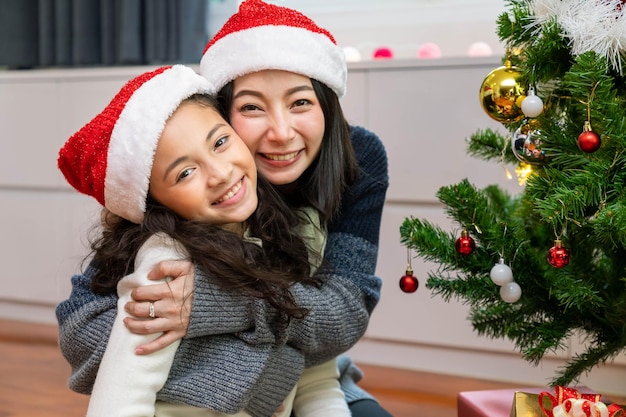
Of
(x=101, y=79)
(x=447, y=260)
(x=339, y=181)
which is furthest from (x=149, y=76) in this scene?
(x=101, y=79)

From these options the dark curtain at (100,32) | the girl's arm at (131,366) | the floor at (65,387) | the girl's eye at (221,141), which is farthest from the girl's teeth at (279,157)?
the dark curtain at (100,32)

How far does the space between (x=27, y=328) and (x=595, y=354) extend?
2.02m

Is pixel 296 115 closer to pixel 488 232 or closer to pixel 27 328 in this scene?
pixel 488 232

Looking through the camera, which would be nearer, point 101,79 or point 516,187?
point 516,187

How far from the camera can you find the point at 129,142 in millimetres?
1128

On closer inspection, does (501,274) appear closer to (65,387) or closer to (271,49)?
(271,49)

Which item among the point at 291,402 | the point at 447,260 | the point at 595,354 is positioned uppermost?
the point at 447,260

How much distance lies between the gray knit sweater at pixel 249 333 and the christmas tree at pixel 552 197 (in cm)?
11

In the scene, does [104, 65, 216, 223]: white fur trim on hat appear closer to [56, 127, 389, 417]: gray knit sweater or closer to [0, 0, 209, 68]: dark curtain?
[56, 127, 389, 417]: gray knit sweater

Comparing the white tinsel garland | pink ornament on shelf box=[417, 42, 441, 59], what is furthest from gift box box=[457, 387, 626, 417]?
pink ornament on shelf box=[417, 42, 441, 59]

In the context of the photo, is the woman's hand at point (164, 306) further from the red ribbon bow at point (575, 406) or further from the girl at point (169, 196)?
the red ribbon bow at point (575, 406)

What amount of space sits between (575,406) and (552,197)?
316 millimetres

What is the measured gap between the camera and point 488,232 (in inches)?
50.9

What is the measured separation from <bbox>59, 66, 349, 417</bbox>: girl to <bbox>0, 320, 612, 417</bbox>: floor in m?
0.90
